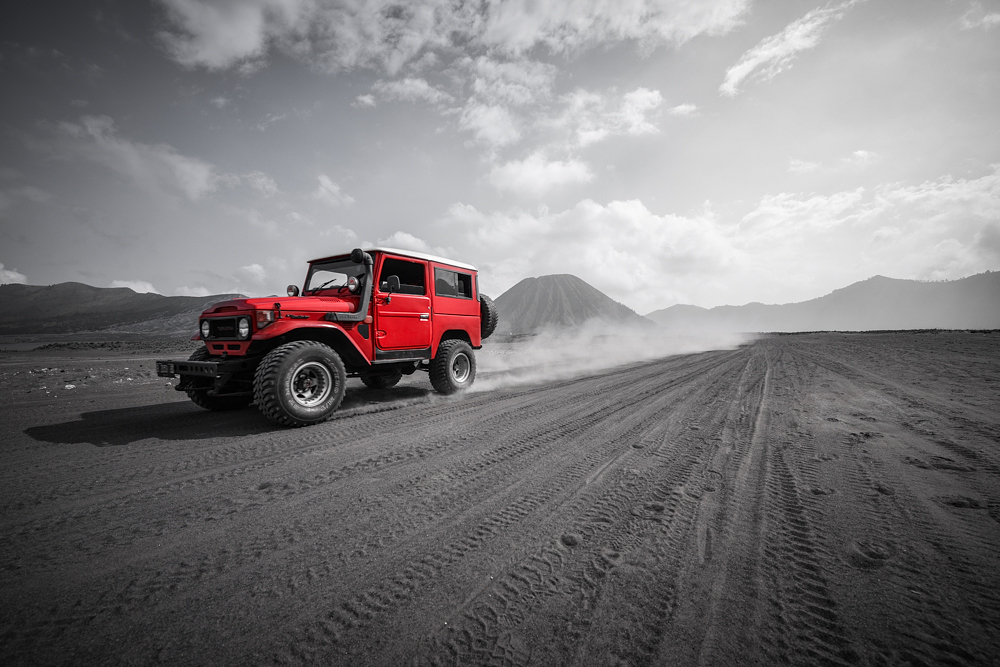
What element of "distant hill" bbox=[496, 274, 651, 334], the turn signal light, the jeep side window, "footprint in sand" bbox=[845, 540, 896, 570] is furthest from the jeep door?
"distant hill" bbox=[496, 274, 651, 334]

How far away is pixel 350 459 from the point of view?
3490 millimetres

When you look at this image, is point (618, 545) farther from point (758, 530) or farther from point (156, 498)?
point (156, 498)

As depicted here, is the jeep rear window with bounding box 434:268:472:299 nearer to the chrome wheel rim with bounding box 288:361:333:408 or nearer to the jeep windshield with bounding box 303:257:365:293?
the jeep windshield with bounding box 303:257:365:293

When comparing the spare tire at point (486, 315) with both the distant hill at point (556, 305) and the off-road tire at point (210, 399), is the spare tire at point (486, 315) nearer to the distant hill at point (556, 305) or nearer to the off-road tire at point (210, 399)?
the off-road tire at point (210, 399)

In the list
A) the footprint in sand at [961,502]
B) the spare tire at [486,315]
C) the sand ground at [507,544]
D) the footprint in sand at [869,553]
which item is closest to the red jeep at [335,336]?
the spare tire at [486,315]

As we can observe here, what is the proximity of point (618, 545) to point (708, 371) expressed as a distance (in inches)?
354

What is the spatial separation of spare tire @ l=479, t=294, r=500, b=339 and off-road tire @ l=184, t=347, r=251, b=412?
4.53 m

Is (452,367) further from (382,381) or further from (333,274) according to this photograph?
(333,274)

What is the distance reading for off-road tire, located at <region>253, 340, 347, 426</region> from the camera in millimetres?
4508

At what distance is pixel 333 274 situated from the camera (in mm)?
6465

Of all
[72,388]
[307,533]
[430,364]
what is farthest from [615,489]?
[72,388]

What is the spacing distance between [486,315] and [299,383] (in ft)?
14.3

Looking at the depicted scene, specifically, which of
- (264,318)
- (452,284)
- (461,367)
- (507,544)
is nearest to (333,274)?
(264,318)

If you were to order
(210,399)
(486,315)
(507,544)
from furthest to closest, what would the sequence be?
(486,315)
(210,399)
(507,544)
